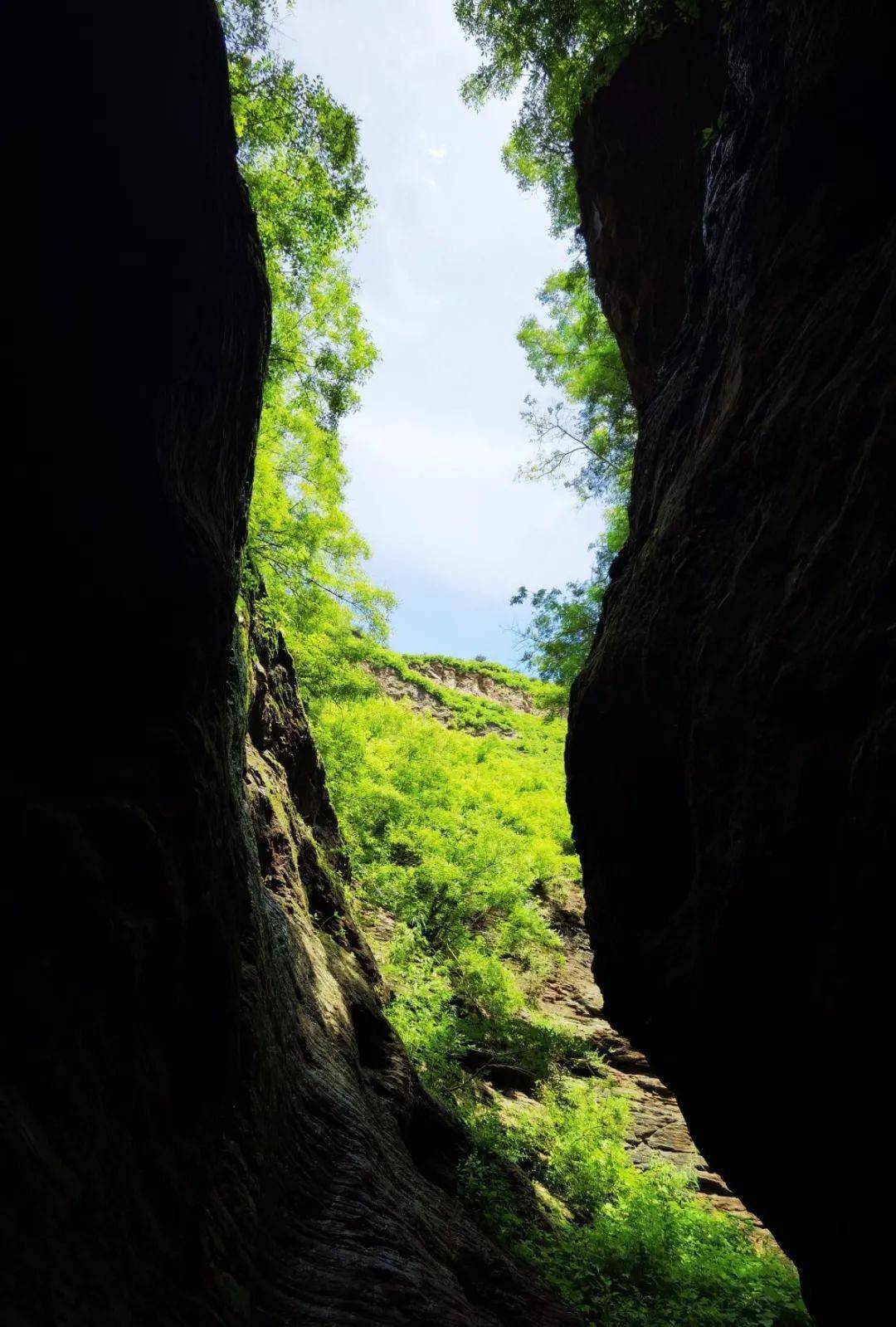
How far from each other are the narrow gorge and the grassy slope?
164 millimetres

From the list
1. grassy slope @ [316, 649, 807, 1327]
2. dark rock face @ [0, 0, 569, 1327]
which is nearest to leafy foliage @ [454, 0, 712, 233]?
dark rock face @ [0, 0, 569, 1327]

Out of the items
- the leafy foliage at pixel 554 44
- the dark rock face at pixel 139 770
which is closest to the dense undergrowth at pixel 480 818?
the leafy foliage at pixel 554 44

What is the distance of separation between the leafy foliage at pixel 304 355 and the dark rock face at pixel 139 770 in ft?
17.3

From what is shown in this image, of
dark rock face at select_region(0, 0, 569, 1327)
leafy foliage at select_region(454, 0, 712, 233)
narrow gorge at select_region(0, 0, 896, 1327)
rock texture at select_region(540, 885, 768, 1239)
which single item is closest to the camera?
dark rock face at select_region(0, 0, 569, 1327)

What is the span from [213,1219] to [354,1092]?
362cm

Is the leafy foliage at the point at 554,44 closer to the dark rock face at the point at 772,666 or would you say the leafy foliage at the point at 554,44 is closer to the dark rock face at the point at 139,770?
the dark rock face at the point at 772,666

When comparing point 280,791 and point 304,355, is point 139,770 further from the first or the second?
point 304,355

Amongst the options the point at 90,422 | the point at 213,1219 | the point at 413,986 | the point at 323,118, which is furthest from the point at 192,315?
the point at 413,986

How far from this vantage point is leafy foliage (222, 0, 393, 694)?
34.0 ft

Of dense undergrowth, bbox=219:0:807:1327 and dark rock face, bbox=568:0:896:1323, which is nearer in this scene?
dark rock face, bbox=568:0:896:1323

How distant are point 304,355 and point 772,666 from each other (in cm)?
1196

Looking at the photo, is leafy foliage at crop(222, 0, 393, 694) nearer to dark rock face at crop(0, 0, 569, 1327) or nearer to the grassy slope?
the grassy slope

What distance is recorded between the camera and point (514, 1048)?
13.2 meters

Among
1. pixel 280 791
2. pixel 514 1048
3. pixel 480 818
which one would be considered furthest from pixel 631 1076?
pixel 280 791
